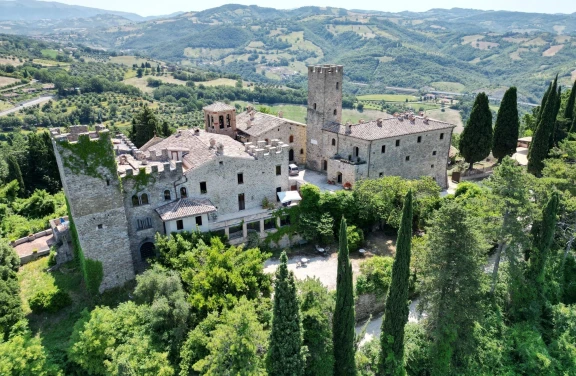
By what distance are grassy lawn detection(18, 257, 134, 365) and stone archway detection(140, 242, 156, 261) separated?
9.87 ft

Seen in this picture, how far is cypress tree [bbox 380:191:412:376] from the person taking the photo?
23.0m

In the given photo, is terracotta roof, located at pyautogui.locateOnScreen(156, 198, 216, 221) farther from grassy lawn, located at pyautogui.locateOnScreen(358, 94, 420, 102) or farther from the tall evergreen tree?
grassy lawn, located at pyautogui.locateOnScreen(358, 94, 420, 102)

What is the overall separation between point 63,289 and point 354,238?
24.3 metres

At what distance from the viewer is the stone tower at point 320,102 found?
45.5 meters

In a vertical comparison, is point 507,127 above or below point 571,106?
below

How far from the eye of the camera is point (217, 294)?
27.2 m

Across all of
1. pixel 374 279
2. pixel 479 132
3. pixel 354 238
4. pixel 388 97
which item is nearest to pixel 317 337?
pixel 374 279

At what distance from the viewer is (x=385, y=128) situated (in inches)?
1756

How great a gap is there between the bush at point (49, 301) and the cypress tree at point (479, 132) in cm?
4616

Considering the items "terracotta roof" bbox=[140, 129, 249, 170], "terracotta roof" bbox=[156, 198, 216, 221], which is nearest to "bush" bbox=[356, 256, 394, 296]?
"terracotta roof" bbox=[156, 198, 216, 221]

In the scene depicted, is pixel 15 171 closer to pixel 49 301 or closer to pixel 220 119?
pixel 220 119

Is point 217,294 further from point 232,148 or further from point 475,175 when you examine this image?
point 475,175

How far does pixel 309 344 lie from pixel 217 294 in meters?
7.43

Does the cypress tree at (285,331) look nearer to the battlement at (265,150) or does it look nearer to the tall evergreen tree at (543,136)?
the battlement at (265,150)
